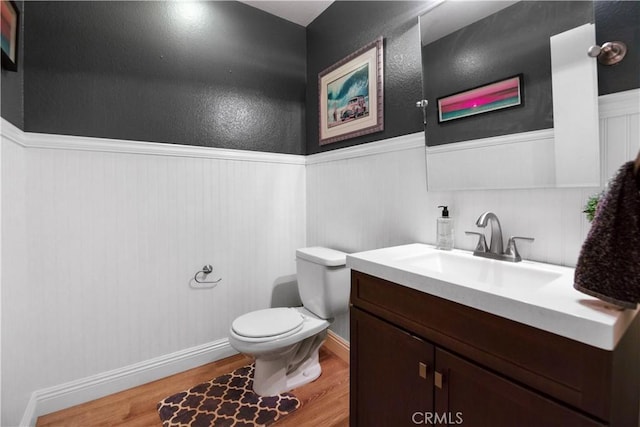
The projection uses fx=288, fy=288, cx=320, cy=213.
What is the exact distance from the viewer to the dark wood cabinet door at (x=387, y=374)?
0.91 meters

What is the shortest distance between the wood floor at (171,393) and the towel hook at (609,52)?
5.77 ft

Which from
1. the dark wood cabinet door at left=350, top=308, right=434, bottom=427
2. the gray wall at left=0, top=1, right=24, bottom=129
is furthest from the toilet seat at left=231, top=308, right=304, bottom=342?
the gray wall at left=0, top=1, right=24, bottom=129

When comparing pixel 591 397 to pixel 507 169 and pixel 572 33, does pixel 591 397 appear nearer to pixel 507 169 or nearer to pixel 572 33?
pixel 507 169

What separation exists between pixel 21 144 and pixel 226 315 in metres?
1.42

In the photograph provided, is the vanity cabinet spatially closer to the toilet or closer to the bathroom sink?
the bathroom sink

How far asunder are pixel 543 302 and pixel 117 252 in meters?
1.90

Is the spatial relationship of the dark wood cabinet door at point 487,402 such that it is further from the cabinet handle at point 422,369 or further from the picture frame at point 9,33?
the picture frame at point 9,33

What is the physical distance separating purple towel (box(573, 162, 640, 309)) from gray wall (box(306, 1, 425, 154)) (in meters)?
0.97

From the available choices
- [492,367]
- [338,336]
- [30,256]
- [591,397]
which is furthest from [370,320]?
[30,256]

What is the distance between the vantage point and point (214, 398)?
1569 mm

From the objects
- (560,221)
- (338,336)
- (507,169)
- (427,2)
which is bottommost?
(338,336)

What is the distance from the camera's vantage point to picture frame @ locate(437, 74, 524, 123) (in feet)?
3.62

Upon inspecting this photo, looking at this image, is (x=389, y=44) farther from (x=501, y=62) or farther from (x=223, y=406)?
(x=223, y=406)

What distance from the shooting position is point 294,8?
207cm
